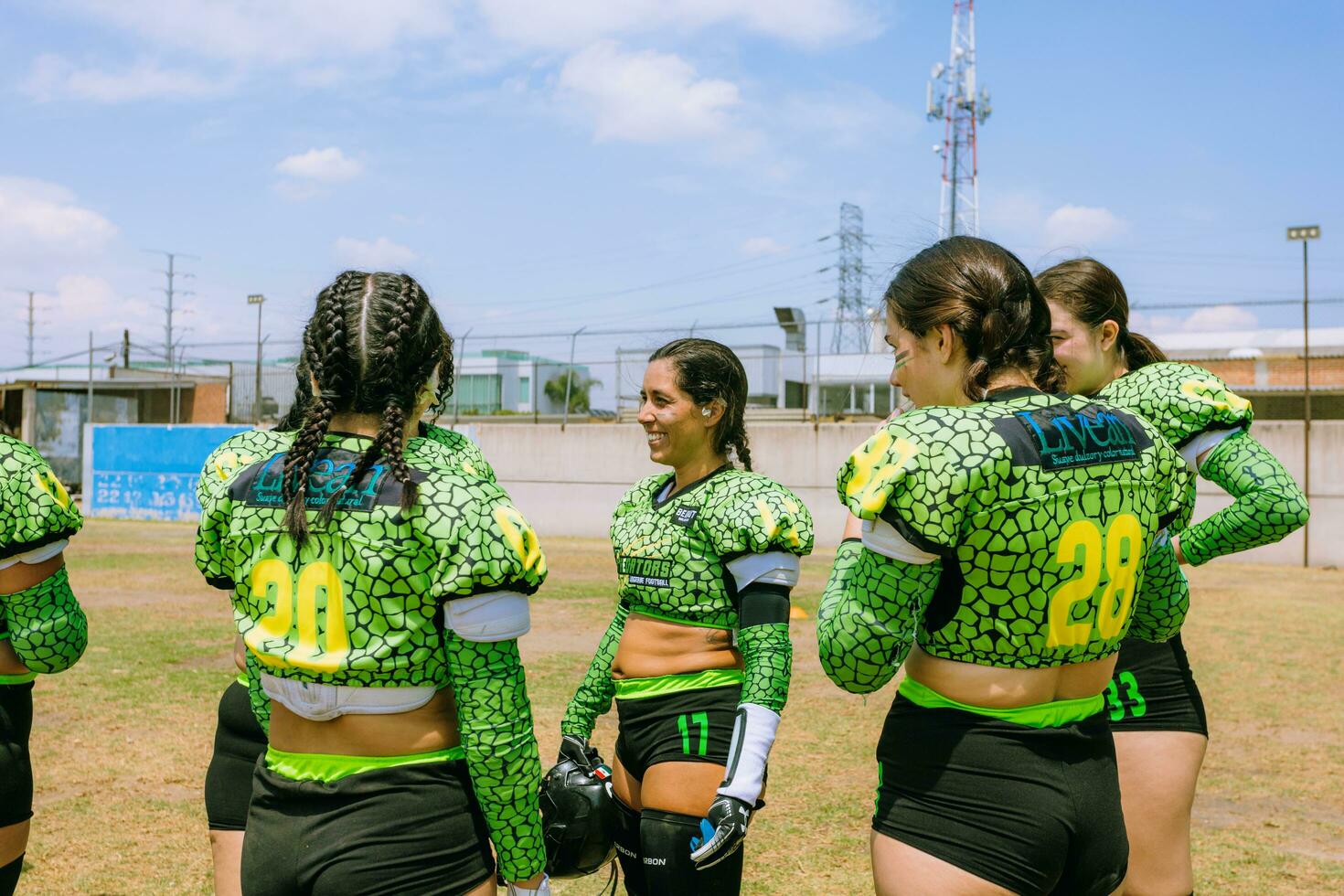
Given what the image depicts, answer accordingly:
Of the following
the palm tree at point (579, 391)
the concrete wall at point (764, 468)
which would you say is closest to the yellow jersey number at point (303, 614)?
the concrete wall at point (764, 468)

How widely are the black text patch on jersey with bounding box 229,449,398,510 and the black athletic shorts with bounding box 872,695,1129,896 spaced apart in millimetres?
1198

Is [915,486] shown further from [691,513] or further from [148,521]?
[148,521]

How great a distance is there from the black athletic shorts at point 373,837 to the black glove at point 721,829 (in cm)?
72

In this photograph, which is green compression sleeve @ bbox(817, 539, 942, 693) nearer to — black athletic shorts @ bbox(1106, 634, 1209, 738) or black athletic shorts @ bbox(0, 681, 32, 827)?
black athletic shorts @ bbox(1106, 634, 1209, 738)

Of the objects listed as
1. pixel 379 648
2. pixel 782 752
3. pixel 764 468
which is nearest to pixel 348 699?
pixel 379 648

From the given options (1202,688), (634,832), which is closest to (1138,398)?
(634,832)

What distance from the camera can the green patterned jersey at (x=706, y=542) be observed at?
3.29 meters

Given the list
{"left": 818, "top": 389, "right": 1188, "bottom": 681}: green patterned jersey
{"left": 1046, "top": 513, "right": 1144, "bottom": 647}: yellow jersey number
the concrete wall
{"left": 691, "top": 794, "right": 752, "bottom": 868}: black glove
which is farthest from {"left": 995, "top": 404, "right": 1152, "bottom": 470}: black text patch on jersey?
the concrete wall

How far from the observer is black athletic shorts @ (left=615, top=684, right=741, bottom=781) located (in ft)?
11.0

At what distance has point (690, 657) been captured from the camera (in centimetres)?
345

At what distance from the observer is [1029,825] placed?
214cm

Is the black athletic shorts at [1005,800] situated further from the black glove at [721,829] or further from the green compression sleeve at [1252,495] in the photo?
the green compression sleeve at [1252,495]

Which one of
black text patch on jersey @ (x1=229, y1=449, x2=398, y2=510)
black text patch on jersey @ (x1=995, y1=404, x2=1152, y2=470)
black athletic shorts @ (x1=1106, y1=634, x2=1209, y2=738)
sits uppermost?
black text patch on jersey @ (x1=995, y1=404, x2=1152, y2=470)

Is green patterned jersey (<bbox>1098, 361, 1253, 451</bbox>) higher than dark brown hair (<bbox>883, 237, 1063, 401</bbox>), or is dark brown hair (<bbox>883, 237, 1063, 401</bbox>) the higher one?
dark brown hair (<bbox>883, 237, 1063, 401</bbox>)
